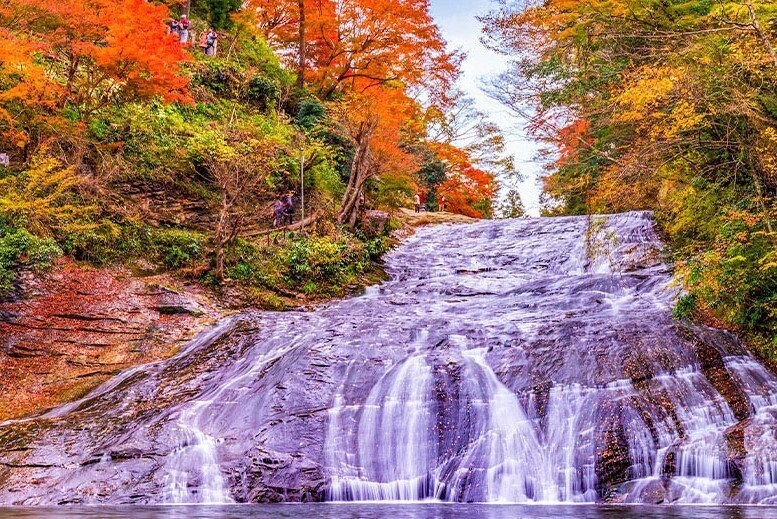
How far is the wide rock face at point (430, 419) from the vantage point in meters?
6.19

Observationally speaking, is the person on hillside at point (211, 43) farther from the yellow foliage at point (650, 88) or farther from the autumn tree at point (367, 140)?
the yellow foliage at point (650, 88)

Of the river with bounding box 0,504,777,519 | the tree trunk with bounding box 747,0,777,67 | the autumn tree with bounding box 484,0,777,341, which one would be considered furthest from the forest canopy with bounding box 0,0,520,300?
the tree trunk with bounding box 747,0,777,67

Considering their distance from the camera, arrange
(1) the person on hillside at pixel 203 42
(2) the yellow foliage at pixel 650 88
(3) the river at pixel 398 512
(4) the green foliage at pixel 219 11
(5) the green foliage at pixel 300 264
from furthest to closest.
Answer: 1. (4) the green foliage at pixel 219 11
2. (1) the person on hillside at pixel 203 42
3. (5) the green foliage at pixel 300 264
4. (2) the yellow foliage at pixel 650 88
5. (3) the river at pixel 398 512

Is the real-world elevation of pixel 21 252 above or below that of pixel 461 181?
below

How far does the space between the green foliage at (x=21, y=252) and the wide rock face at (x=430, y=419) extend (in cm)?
334

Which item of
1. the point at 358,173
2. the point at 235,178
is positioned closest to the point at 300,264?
the point at 235,178

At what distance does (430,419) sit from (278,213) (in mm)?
10854

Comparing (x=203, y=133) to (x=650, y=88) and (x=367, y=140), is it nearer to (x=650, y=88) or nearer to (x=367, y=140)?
(x=367, y=140)

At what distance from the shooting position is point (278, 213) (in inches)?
664

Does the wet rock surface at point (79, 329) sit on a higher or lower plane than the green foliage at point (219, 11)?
lower

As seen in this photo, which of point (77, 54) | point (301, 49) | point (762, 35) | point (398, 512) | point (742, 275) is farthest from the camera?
point (301, 49)

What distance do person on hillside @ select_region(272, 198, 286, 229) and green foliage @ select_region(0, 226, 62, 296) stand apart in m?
6.57

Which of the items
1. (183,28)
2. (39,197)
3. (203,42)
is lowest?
(39,197)

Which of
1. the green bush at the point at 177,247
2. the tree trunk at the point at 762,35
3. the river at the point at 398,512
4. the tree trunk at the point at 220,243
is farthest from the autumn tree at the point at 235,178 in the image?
the tree trunk at the point at 762,35
